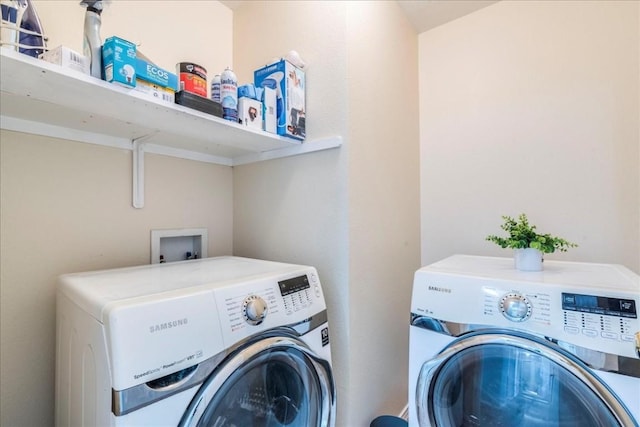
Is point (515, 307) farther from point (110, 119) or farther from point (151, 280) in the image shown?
point (110, 119)

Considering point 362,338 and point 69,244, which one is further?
point 362,338

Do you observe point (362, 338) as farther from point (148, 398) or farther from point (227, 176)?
point (227, 176)

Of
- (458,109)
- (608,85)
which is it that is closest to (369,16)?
(458,109)

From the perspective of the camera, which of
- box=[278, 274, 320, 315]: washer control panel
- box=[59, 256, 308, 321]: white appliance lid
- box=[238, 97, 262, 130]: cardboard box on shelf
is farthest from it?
box=[238, 97, 262, 130]: cardboard box on shelf

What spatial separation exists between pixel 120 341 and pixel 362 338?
0.99 metres

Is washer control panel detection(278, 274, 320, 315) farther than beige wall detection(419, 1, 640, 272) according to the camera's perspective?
No

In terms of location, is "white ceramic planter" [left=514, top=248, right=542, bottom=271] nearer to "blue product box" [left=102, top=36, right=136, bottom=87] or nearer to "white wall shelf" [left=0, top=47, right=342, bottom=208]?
"white wall shelf" [left=0, top=47, right=342, bottom=208]

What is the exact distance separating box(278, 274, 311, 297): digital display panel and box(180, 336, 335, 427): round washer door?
141 mm

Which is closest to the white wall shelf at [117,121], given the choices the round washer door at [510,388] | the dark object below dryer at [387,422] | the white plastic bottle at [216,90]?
the white plastic bottle at [216,90]

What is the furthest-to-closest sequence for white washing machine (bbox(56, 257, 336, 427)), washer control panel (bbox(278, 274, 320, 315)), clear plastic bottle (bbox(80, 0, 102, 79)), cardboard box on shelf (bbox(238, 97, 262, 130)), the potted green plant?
cardboard box on shelf (bbox(238, 97, 262, 130))
the potted green plant
washer control panel (bbox(278, 274, 320, 315))
clear plastic bottle (bbox(80, 0, 102, 79))
white washing machine (bbox(56, 257, 336, 427))

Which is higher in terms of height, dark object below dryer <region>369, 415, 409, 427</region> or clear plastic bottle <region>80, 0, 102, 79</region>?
clear plastic bottle <region>80, 0, 102, 79</region>

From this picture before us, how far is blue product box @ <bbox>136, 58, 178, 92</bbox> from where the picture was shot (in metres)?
0.91

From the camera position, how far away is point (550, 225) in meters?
1.59

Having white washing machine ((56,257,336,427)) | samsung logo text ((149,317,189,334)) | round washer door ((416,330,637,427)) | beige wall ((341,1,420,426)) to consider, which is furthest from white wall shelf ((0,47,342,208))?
round washer door ((416,330,637,427))
